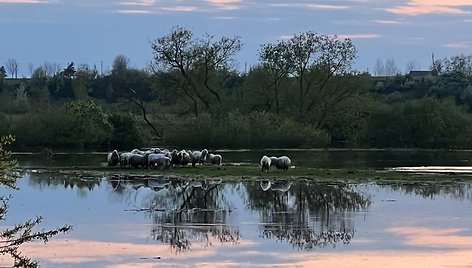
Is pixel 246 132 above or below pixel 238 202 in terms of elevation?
above

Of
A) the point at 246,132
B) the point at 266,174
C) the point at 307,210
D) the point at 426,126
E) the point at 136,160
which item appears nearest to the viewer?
the point at 307,210

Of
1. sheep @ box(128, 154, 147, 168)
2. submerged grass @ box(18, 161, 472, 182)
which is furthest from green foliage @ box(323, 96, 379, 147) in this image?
submerged grass @ box(18, 161, 472, 182)

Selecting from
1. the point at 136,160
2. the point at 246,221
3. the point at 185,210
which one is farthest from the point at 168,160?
the point at 246,221

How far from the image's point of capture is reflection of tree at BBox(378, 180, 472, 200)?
30.2 m

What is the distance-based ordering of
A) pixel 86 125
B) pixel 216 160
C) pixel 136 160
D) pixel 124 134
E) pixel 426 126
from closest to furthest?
pixel 136 160, pixel 216 160, pixel 86 125, pixel 124 134, pixel 426 126

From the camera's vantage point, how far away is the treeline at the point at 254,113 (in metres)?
66.9

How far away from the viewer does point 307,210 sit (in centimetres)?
2492

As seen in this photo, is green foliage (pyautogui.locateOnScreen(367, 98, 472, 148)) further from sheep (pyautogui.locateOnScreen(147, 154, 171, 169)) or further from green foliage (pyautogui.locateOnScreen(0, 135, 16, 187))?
green foliage (pyautogui.locateOnScreen(0, 135, 16, 187))

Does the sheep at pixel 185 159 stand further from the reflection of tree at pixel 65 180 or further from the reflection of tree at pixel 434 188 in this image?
the reflection of tree at pixel 434 188

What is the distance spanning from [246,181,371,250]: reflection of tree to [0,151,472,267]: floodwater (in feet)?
0.10

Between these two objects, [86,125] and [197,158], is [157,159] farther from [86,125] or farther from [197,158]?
[86,125]

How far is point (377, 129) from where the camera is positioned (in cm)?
7200

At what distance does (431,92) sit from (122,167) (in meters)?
58.5

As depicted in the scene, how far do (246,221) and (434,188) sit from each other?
38.4 feet
